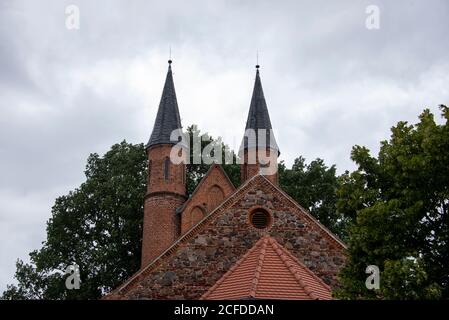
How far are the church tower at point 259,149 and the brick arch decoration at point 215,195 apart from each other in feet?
8.14

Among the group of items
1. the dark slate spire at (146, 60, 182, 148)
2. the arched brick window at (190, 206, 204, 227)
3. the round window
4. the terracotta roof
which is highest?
the dark slate spire at (146, 60, 182, 148)

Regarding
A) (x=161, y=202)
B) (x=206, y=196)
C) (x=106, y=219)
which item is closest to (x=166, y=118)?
(x=161, y=202)

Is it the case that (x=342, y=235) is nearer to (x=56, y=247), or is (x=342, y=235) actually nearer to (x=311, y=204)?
(x=311, y=204)

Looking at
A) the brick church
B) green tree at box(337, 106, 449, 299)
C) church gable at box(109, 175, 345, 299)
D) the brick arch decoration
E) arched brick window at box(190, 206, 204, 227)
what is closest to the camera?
green tree at box(337, 106, 449, 299)

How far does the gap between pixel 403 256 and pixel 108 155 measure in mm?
31280

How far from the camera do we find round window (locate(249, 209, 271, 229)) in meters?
20.0

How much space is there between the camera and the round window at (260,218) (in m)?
20.0

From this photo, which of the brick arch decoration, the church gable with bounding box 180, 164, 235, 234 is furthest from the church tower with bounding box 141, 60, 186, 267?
the brick arch decoration

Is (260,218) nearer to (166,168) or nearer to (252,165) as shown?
(252,165)

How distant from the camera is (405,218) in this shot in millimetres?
10922

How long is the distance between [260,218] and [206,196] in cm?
1246

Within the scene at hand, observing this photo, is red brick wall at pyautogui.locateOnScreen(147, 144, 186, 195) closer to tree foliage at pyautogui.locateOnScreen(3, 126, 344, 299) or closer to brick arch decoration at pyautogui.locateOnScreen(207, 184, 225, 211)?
brick arch decoration at pyautogui.locateOnScreen(207, 184, 225, 211)

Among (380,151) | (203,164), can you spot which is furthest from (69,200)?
(380,151)

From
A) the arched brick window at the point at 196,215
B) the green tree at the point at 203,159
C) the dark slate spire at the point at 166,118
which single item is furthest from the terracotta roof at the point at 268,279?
the green tree at the point at 203,159
